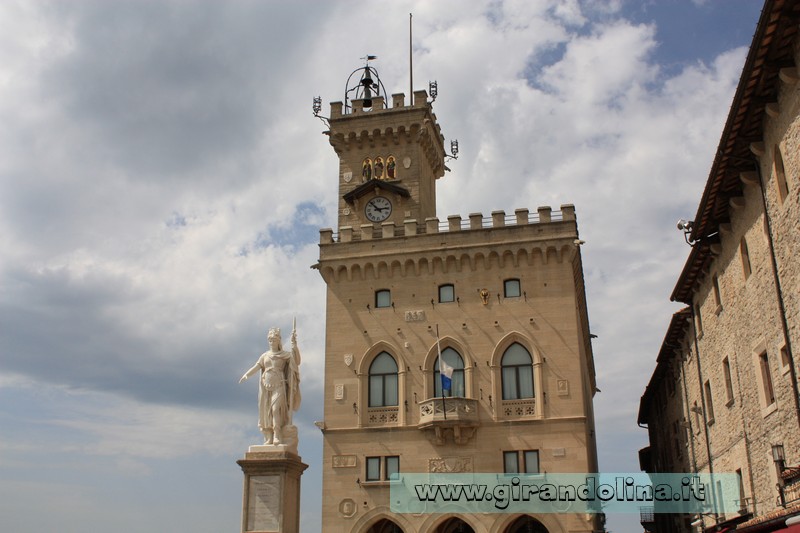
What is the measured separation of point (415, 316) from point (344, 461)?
7.66m

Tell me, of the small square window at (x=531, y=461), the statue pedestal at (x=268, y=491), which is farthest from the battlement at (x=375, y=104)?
the statue pedestal at (x=268, y=491)

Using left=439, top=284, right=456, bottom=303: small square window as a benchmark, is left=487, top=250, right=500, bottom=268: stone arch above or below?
above

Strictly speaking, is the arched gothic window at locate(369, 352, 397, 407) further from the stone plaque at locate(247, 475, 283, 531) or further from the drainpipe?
the stone plaque at locate(247, 475, 283, 531)

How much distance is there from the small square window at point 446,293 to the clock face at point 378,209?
6857 mm

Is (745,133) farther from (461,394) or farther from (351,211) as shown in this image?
(351,211)

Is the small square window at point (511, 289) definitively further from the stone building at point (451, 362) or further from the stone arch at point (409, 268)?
the stone arch at point (409, 268)

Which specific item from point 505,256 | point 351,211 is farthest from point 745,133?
point 351,211

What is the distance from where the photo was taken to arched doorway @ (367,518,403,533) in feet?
123

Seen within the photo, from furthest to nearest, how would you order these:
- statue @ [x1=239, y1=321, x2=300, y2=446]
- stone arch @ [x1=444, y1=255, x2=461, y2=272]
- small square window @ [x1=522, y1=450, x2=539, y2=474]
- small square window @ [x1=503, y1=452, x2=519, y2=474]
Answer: stone arch @ [x1=444, y1=255, x2=461, y2=272]
small square window @ [x1=503, y1=452, x2=519, y2=474]
small square window @ [x1=522, y1=450, x2=539, y2=474]
statue @ [x1=239, y1=321, x2=300, y2=446]

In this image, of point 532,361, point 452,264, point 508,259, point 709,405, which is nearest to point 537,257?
point 508,259

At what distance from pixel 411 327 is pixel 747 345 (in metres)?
18.9

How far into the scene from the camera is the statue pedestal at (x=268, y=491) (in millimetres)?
23141

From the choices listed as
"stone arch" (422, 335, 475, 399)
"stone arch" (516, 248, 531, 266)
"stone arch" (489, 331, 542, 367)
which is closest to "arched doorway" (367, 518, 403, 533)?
"stone arch" (422, 335, 475, 399)

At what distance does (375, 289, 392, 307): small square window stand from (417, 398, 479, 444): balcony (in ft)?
18.4
